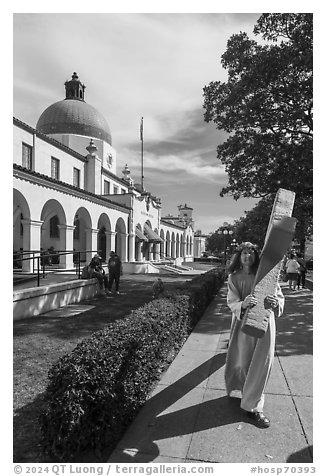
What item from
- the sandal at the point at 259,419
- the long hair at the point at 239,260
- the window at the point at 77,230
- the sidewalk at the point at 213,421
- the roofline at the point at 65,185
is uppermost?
the roofline at the point at 65,185

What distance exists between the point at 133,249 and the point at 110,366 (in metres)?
24.4

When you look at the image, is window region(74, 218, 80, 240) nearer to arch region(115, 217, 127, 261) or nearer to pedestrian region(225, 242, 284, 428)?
arch region(115, 217, 127, 261)

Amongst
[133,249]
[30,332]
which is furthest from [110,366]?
[133,249]

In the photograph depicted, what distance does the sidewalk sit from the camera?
2916 millimetres

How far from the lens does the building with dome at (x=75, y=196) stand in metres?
14.4

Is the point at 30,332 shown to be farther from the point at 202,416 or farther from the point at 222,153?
the point at 222,153

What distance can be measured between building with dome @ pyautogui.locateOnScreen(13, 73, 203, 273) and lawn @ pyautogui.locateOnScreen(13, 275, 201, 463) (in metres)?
3.12

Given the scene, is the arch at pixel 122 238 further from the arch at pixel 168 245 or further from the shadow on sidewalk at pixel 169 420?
the shadow on sidewalk at pixel 169 420

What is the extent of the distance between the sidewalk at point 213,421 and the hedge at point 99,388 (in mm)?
237

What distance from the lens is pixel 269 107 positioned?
1148 cm

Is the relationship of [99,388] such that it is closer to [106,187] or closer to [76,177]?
[76,177]

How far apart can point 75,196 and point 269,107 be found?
11.5 metres

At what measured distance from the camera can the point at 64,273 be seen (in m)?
16.0

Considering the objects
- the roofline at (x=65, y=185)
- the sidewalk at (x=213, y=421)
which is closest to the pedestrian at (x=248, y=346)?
the sidewalk at (x=213, y=421)
